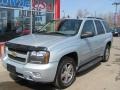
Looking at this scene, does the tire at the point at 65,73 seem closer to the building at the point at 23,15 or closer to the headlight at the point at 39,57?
the headlight at the point at 39,57

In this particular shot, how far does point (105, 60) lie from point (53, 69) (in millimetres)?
4688

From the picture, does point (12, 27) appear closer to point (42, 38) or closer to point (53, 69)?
point (42, 38)

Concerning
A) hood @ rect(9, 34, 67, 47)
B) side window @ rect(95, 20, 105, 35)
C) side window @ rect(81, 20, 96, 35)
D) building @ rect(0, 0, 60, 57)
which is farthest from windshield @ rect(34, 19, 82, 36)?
building @ rect(0, 0, 60, 57)

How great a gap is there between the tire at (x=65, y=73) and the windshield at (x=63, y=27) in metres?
0.90

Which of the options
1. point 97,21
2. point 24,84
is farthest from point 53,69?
point 97,21

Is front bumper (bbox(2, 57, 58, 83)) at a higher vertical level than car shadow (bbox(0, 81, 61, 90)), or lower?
higher

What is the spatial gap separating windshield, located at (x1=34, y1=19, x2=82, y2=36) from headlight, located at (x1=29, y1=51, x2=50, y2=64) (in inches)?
57.3

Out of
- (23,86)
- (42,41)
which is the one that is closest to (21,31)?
(23,86)

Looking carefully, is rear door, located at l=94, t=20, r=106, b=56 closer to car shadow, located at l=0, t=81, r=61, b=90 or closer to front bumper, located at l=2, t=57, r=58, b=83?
car shadow, located at l=0, t=81, r=61, b=90

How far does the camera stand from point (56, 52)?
19.5 feet

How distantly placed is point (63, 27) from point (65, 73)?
1.68 m

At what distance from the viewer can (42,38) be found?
6.68m

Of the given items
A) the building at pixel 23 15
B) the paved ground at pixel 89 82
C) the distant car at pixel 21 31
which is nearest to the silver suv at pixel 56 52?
the paved ground at pixel 89 82

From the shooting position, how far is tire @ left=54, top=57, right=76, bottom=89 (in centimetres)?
620
